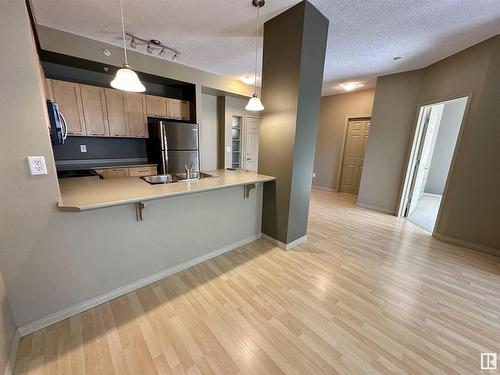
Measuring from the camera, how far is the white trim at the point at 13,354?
1.17 metres

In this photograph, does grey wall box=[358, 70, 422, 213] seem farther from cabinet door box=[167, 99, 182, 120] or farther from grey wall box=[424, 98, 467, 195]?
cabinet door box=[167, 99, 182, 120]

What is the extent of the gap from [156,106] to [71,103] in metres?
1.29

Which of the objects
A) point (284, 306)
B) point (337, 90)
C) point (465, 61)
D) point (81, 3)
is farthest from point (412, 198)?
point (81, 3)

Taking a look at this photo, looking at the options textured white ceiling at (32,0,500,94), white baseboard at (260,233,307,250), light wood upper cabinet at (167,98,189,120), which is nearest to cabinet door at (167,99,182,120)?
light wood upper cabinet at (167,98,189,120)

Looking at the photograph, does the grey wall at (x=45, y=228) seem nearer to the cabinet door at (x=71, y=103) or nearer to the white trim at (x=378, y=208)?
the cabinet door at (x=71, y=103)

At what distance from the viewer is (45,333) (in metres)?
1.46

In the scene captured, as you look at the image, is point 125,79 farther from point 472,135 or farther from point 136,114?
point 472,135

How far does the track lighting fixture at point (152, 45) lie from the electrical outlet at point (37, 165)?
2.47 m

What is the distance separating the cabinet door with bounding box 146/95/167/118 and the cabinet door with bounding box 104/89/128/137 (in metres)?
0.43

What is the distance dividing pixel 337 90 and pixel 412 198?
126 inches

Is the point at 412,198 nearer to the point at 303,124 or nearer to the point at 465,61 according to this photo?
the point at 465,61

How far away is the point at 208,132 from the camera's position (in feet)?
16.9

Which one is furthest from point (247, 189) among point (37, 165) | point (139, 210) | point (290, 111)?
point (37, 165)

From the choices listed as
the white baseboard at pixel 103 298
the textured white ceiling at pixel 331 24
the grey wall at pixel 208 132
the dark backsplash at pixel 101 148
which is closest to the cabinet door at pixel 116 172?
the dark backsplash at pixel 101 148
